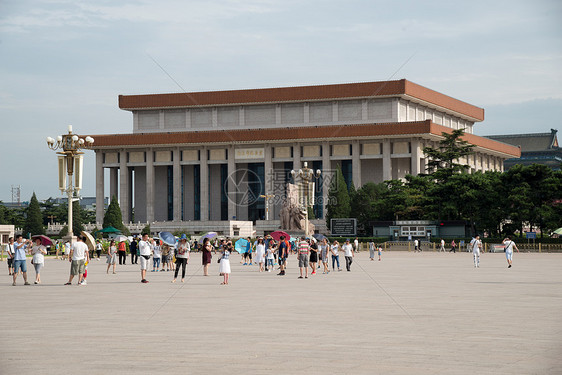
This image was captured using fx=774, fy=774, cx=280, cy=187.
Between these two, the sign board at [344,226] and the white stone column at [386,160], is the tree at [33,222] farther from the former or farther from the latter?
the white stone column at [386,160]

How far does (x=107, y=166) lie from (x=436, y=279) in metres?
93.0

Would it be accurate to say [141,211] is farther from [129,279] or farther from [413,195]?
[129,279]

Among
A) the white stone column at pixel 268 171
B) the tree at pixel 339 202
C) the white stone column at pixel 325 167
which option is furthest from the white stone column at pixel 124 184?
the tree at pixel 339 202

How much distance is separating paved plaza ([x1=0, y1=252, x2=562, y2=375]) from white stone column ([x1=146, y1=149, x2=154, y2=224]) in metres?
91.3

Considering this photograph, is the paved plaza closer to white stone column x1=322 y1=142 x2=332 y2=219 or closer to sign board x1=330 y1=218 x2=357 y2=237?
sign board x1=330 y1=218 x2=357 y2=237

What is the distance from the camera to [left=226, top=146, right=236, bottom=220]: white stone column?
109 metres

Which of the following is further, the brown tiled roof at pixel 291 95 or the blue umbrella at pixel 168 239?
the brown tiled roof at pixel 291 95

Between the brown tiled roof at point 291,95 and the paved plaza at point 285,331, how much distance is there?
87.2m

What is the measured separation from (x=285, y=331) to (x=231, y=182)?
10001 cm

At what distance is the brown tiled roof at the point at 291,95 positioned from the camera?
106 meters

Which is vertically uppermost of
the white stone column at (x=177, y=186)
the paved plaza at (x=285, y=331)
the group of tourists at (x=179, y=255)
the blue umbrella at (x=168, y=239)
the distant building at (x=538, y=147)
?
the distant building at (x=538, y=147)

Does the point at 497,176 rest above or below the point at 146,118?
below

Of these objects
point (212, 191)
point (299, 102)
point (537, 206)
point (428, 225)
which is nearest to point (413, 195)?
point (428, 225)

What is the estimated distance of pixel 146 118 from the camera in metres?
117
